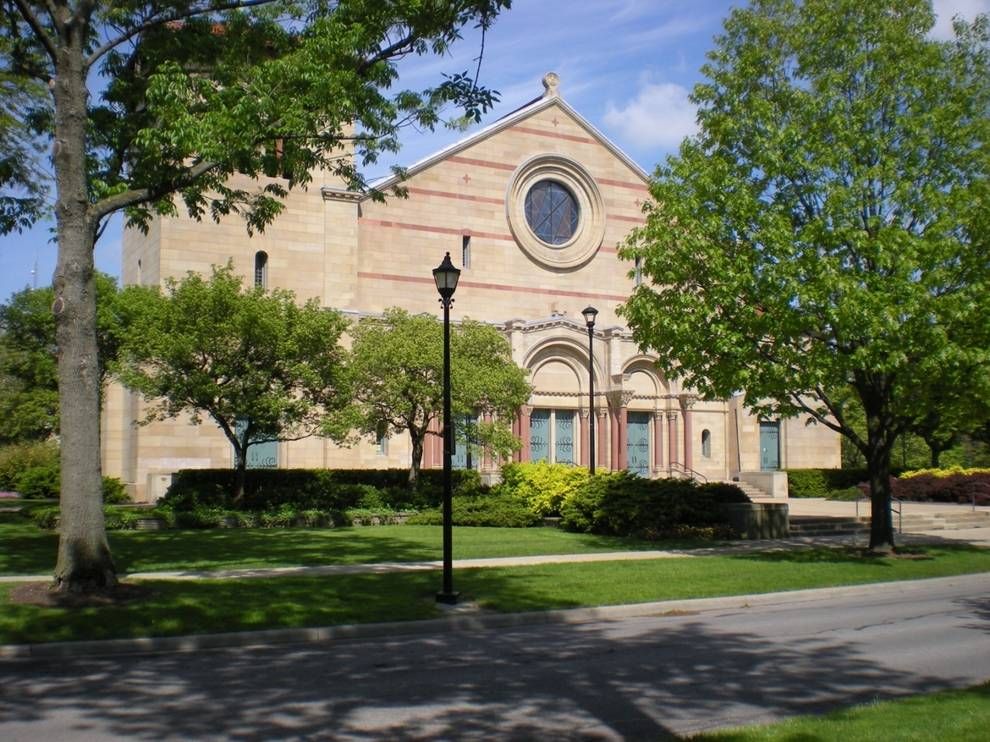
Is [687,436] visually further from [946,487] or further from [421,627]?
[421,627]

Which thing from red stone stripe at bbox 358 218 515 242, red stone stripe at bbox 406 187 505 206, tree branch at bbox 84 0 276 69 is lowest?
tree branch at bbox 84 0 276 69

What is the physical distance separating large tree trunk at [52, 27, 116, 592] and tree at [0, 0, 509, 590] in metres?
0.02

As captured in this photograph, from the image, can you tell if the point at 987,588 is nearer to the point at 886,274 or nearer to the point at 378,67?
the point at 886,274

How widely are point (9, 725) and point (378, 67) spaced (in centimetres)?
1138

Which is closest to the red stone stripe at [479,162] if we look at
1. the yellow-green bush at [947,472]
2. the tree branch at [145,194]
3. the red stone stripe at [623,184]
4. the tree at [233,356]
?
the red stone stripe at [623,184]

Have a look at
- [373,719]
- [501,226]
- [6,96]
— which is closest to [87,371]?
[373,719]

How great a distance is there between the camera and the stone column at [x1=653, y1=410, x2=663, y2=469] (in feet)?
137

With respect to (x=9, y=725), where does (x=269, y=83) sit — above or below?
above

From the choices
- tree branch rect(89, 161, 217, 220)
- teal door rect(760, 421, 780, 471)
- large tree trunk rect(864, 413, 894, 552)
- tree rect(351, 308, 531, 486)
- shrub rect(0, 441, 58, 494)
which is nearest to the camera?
tree branch rect(89, 161, 217, 220)

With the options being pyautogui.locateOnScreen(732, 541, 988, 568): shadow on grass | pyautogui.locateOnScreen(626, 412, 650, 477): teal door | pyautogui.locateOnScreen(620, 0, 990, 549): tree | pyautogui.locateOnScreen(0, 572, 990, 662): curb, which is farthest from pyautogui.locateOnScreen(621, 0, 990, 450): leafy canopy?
pyautogui.locateOnScreen(626, 412, 650, 477): teal door

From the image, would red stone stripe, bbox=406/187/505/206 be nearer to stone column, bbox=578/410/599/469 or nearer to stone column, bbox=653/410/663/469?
stone column, bbox=578/410/599/469

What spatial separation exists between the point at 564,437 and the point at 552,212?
10.1m

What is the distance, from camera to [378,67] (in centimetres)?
1577

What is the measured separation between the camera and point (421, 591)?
15.0 meters
